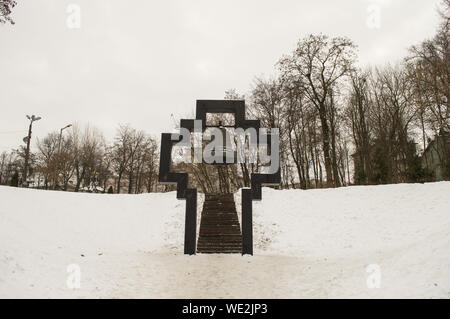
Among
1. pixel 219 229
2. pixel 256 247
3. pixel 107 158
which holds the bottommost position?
pixel 256 247

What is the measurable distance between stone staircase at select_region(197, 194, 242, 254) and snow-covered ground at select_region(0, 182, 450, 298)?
1063 mm

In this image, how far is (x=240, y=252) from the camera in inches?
435

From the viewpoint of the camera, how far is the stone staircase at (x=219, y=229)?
11328mm

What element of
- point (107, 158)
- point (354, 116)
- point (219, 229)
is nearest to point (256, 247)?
point (219, 229)

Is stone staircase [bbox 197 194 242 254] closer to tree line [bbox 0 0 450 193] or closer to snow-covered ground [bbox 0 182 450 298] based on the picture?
snow-covered ground [bbox 0 182 450 298]

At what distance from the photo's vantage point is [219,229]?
42.1 feet

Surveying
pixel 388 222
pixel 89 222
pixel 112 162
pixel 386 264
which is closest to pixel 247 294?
pixel 386 264

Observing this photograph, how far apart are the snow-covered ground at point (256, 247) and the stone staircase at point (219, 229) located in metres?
1.06

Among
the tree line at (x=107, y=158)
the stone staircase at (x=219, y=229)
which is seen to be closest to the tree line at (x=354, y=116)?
the tree line at (x=107, y=158)

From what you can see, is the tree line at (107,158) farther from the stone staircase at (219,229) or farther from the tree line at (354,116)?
the stone staircase at (219,229)

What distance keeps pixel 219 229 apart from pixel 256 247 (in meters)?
1.87

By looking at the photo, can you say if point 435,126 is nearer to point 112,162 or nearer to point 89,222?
point 89,222

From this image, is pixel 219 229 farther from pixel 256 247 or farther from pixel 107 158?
pixel 107 158
